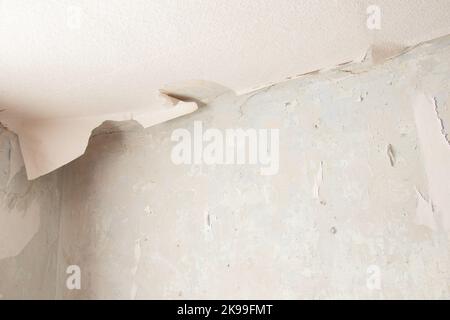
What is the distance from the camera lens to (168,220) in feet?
5.67

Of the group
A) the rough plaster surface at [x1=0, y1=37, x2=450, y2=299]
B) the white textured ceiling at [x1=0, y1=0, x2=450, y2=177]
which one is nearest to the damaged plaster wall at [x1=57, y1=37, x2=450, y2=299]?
the rough plaster surface at [x1=0, y1=37, x2=450, y2=299]

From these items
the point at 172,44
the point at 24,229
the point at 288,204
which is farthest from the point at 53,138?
the point at 288,204

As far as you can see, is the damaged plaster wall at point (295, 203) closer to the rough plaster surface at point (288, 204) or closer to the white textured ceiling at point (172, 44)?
the rough plaster surface at point (288, 204)

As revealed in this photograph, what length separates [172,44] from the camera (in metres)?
1.29

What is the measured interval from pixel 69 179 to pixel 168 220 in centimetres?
56

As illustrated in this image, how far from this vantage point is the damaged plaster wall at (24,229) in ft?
5.72

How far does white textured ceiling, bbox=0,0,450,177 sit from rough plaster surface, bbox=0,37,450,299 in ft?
0.35

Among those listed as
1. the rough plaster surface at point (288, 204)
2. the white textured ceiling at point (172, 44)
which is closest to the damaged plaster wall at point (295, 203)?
the rough plaster surface at point (288, 204)

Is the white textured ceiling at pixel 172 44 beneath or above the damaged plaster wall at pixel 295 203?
above

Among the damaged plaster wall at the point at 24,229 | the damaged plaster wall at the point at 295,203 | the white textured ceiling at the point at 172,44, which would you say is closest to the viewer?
the white textured ceiling at the point at 172,44

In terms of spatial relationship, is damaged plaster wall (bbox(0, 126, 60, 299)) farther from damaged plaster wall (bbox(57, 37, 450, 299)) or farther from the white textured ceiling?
the white textured ceiling

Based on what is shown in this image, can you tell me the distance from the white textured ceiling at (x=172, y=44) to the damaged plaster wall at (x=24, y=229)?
25 centimetres

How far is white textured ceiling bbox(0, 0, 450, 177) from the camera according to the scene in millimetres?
1124

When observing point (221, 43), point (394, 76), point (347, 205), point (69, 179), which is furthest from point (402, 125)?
A: point (69, 179)
